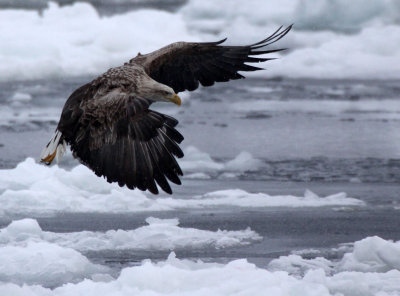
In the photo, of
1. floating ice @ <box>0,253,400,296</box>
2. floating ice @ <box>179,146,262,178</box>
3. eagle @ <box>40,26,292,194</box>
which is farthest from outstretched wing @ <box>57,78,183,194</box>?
floating ice @ <box>179,146,262,178</box>

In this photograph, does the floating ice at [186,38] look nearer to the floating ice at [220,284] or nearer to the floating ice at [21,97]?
the floating ice at [21,97]

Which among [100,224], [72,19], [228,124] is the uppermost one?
[72,19]

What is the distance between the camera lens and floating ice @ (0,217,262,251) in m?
6.70

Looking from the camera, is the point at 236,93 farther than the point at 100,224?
Yes

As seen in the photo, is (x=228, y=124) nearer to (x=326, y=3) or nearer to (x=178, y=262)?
(x=178, y=262)

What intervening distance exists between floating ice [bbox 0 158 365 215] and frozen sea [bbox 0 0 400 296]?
0.01 meters

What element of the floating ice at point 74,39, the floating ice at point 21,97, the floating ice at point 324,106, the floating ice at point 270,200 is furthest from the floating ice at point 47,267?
the floating ice at point 74,39

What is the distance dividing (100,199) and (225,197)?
3.34ft

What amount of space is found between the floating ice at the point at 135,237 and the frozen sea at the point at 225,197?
0.01 m

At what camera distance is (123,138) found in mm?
5246

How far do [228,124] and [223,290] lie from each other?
735cm

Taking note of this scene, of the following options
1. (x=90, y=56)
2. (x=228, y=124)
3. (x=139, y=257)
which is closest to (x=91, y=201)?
(x=139, y=257)

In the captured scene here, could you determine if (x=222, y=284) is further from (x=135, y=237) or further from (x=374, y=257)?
(x=135, y=237)

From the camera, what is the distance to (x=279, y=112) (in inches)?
530
